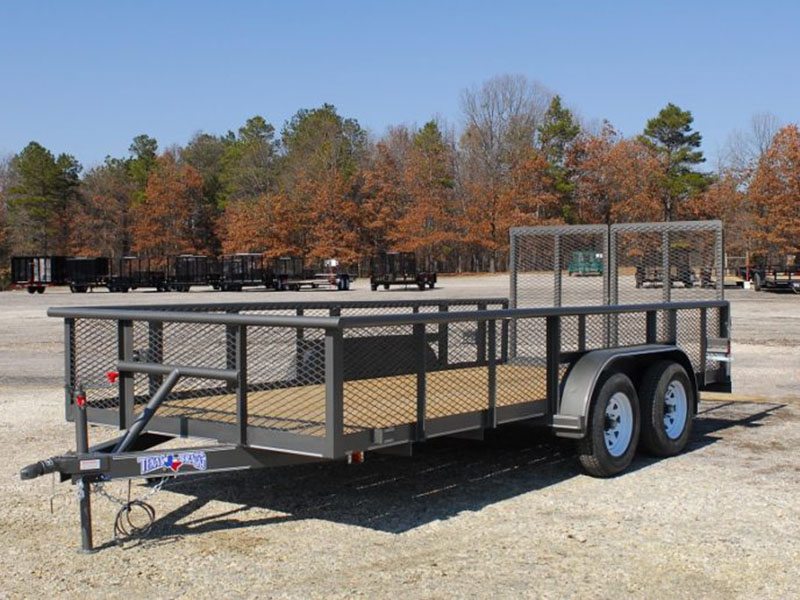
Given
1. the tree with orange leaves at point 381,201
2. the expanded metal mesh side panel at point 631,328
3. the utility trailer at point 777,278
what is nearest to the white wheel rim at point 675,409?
the expanded metal mesh side panel at point 631,328

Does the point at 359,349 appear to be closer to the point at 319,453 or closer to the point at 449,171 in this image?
the point at 319,453

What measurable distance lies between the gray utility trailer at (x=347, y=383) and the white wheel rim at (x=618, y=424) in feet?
0.04

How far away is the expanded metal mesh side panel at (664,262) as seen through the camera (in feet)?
30.4

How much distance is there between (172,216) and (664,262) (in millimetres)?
74174

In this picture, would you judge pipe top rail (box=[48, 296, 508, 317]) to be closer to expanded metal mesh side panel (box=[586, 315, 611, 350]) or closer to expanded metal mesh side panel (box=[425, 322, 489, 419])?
expanded metal mesh side panel (box=[425, 322, 489, 419])

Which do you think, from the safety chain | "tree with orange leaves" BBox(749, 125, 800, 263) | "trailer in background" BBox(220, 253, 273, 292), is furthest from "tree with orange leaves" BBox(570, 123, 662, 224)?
the safety chain

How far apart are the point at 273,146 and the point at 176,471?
287 ft

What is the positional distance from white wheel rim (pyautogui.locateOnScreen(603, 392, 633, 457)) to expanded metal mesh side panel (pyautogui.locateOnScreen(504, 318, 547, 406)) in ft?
1.94

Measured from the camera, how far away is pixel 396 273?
52500mm

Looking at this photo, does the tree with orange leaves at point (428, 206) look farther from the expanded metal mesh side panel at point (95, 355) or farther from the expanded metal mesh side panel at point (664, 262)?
the expanded metal mesh side panel at point (95, 355)

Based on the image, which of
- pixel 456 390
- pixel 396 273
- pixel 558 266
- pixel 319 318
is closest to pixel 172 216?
pixel 396 273

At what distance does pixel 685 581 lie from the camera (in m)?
4.64

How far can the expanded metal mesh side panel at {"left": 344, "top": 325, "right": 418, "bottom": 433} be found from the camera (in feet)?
17.7

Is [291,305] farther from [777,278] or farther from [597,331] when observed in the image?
[777,278]
